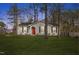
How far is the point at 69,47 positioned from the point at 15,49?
0.53 meters

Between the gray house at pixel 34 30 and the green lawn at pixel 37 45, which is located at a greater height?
the gray house at pixel 34 30

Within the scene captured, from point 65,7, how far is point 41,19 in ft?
0.86

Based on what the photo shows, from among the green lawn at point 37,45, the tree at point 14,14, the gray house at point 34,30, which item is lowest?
the green lawn at point 37,45

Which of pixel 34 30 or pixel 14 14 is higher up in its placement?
pixel 14 14

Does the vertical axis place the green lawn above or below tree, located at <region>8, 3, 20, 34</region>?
below

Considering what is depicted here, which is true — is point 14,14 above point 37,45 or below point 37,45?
above

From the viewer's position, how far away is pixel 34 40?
219 feet

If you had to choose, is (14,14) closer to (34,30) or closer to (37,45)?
(34,30)

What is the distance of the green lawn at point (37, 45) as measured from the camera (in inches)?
2628

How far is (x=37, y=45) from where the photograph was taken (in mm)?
66750

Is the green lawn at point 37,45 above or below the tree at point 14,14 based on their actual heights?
below

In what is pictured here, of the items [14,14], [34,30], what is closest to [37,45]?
[34,30]

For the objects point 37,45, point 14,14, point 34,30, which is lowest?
point 37,45

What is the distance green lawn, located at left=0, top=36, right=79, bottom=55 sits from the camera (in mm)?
66750
